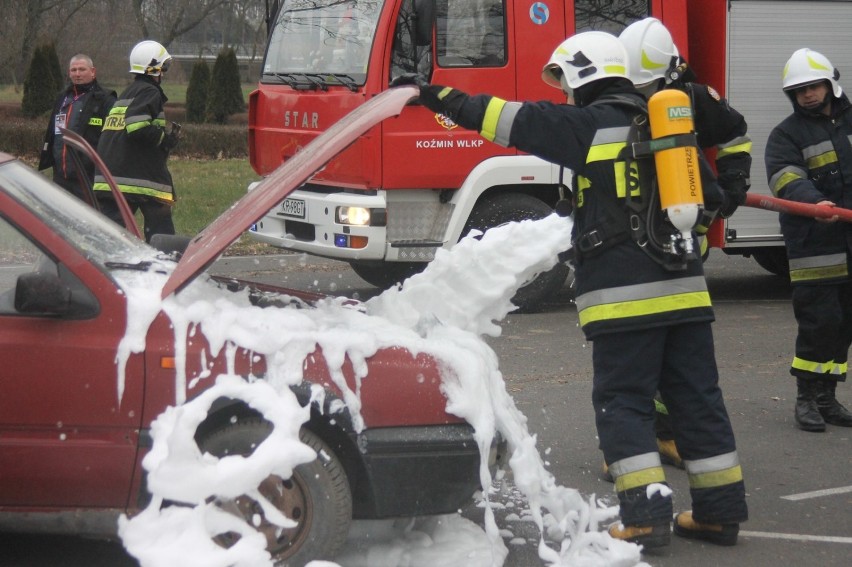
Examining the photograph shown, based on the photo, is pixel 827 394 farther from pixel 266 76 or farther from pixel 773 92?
pixel 266 76

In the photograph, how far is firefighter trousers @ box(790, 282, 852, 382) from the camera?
5.95m

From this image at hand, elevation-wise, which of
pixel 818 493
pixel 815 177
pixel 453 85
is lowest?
pixel 818 493

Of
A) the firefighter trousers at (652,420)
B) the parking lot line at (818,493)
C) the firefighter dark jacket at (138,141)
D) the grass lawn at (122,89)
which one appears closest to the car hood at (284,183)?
the firefighter trousers at (652,420)

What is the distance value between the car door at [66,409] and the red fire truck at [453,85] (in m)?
4.87

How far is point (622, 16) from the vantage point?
912cm

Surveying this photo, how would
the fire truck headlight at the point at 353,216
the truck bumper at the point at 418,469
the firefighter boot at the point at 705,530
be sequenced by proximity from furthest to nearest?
the fire truck headlight at the point at 353,216
the firefighter boot at the point at 705,530
the truck bumper at the point at 418,469

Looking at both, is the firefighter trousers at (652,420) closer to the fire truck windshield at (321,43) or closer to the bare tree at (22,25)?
the fire truck windshield at (321,43)

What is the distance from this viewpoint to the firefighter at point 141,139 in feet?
27.9

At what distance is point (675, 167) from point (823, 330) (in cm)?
223

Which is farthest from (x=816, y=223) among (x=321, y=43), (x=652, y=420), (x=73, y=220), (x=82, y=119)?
(x=82, y=119)

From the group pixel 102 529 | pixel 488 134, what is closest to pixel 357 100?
pixel 488 134

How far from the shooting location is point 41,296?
11.8 ft

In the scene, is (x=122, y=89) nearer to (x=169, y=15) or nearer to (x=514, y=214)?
(x=169, y=15)

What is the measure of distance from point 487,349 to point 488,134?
2.51 feet
